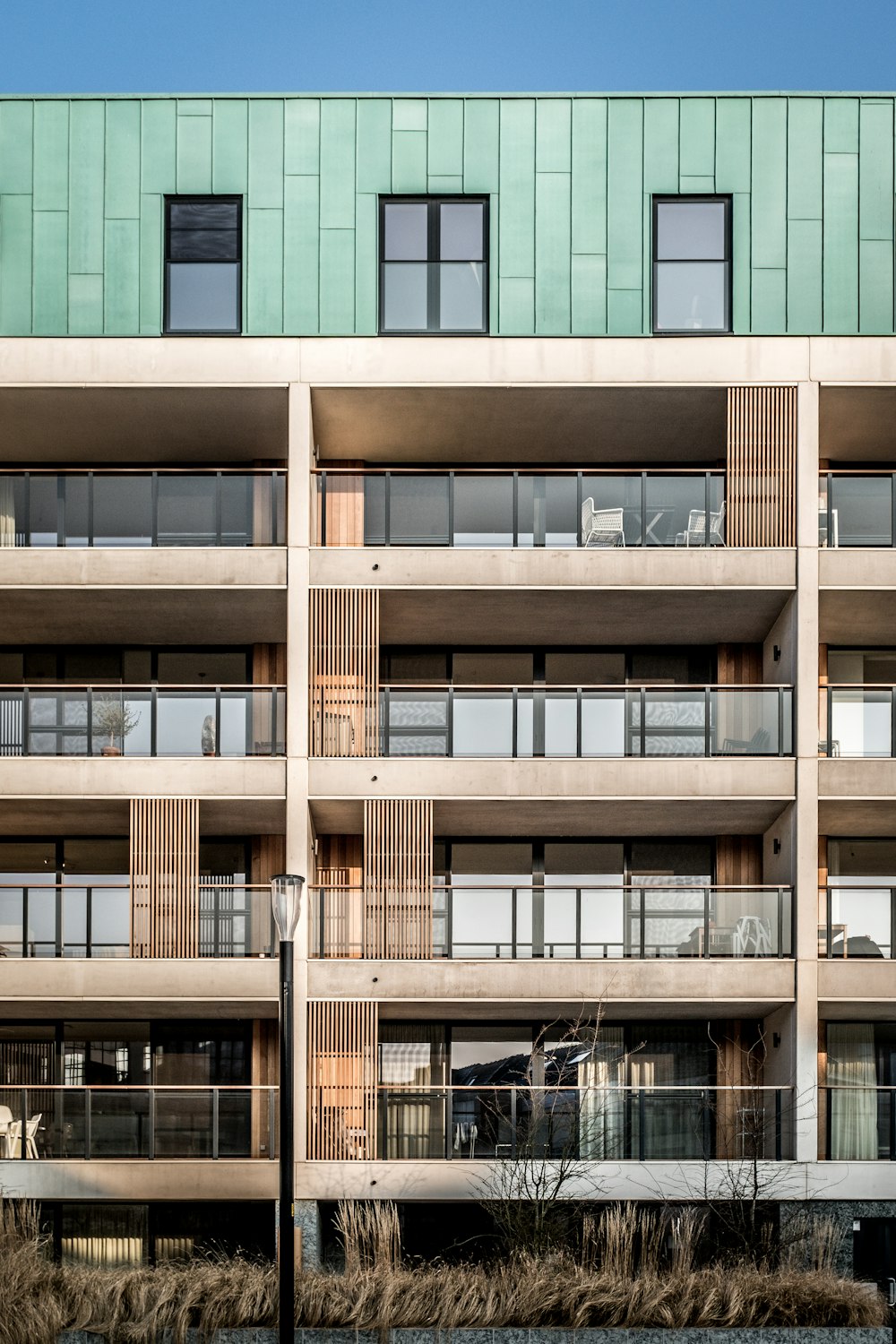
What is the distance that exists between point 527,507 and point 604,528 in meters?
1.25

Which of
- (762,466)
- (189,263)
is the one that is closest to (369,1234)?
(762,466)

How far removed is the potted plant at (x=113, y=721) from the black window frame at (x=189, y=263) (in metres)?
5.70

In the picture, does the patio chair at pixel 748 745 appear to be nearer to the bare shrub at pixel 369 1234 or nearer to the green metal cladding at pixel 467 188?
the green metal cladding at pixel 467 188

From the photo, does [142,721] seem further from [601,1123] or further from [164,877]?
[601,1123]

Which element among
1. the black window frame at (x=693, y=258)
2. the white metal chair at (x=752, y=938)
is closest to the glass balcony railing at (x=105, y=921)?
the white metal chair at (x=752, y=938)

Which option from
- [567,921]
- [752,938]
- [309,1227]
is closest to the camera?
[309,1227]

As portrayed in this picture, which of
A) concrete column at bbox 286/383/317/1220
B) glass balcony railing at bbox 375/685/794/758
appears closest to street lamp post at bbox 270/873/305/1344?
concrete column at bbox 286/383/317/1220

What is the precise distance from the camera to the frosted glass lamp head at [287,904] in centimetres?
1414

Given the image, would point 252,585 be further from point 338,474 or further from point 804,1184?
point 804,1184

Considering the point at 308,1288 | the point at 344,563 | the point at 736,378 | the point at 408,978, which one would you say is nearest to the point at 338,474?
the point at 344,563

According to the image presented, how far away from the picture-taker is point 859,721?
22.2m

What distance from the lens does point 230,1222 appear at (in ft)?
73.6

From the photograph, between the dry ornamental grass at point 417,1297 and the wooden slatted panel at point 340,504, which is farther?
the wooden slatted panel at point 340,504

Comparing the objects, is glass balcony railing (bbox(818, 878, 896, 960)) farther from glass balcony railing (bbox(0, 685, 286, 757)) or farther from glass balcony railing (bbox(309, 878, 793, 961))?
glass balcony railing (bbox(0, 685, 286, 757))
